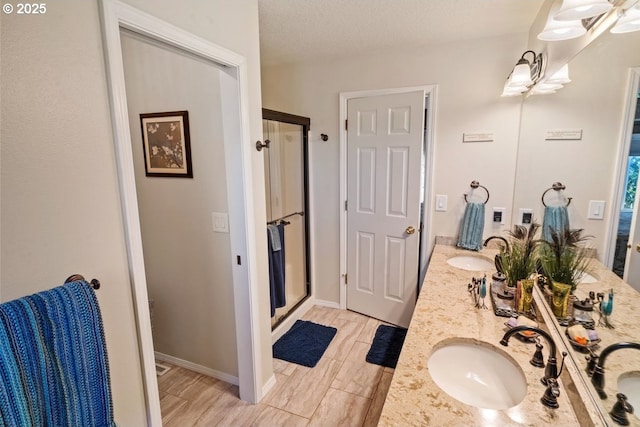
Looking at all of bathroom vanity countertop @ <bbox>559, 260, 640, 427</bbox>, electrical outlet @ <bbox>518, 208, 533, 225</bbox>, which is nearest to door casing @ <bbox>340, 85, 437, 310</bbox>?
electrical outlet @ <bbox>518, 208, 533, 225</bbox>

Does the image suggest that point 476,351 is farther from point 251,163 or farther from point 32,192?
point 32,192

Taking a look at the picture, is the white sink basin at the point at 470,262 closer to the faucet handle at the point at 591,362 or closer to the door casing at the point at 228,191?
the faucet handle at the point at 591,362

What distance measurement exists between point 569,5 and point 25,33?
1589 mm

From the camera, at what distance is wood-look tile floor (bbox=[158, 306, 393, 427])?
196cm

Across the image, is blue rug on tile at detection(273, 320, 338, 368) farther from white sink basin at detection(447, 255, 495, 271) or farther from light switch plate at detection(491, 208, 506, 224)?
light switch plate at detection(491, 208, 506, 224)

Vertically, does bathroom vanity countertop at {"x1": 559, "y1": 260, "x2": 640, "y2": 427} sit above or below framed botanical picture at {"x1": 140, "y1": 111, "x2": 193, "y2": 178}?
below

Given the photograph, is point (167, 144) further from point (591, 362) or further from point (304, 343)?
point (591, 362)

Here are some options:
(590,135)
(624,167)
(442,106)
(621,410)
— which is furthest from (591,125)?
(442,106)

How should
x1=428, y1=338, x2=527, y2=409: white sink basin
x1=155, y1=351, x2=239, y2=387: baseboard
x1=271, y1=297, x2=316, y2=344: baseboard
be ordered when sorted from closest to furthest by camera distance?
x1=428, y1=338, x2=527, y2=409: white sink basin
x1=155, y1=351, x2=239, y2=387: baseboard
x1=271, y1=297, x2=316, y2=344: baseboard

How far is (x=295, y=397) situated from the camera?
2133 mm

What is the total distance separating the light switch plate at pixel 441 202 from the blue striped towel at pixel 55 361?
2.42 meters

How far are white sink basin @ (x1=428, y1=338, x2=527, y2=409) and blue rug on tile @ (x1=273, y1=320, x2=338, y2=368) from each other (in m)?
1.39

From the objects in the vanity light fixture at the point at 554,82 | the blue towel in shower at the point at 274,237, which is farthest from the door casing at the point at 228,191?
the vanity light fixture at the point at 554,82

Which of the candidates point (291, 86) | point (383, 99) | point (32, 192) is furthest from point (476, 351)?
point (291, 86)
